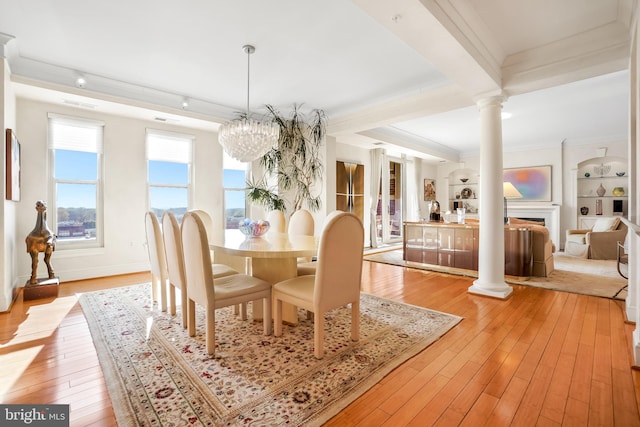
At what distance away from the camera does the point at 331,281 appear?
2.07m

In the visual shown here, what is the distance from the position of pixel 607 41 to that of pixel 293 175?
4.29m

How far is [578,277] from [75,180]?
7.60m

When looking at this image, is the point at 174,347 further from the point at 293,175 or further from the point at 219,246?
the point at 293,175

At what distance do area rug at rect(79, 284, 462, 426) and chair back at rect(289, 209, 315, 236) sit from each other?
104cm

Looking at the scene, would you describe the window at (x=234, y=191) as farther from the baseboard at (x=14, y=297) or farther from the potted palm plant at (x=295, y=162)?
the baseboard at (x=14, y=297)

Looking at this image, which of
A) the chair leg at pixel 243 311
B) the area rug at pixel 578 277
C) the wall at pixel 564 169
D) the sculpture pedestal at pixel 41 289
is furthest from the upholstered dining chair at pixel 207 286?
the wall at pixel 564 169

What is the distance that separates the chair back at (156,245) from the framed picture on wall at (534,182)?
8483mm

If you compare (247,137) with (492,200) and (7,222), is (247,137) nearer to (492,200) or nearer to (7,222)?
(7,222)

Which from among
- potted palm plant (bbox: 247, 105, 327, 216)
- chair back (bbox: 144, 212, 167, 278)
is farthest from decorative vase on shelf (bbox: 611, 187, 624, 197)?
chair back (bbox: 144, 212, 167, 278)

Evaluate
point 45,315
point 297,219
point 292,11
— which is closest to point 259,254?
point 297,219

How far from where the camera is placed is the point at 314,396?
5.33ft

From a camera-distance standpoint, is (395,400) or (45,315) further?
(45,315)

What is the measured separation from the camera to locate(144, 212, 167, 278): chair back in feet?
9.52

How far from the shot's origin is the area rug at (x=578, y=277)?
3.65 metres
